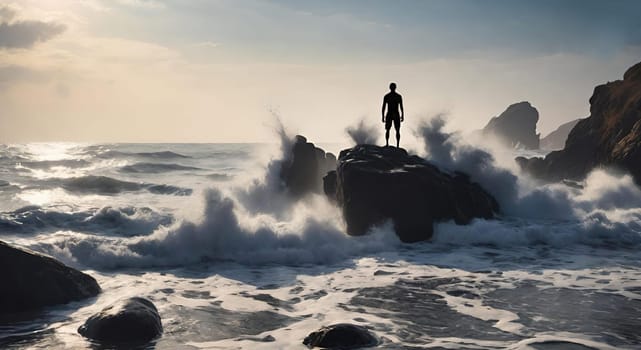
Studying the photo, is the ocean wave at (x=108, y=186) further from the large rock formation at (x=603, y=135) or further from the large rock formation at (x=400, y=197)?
the large rock formation at (x=603, y=135)

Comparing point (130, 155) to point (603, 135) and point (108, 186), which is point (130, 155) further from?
point (603, 135)

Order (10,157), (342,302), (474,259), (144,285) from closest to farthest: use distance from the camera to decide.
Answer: (342,302), (144,285), (474,259), (10,157)

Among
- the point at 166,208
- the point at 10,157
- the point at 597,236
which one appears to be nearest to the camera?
the point at 597,236

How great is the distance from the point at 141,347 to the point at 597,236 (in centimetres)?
1303

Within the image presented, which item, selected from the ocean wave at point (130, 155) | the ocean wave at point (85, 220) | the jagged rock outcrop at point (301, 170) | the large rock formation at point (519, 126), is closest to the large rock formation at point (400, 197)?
the jagged rock outcrop at point (301, 170)

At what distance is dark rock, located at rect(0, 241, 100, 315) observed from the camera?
8.59 m

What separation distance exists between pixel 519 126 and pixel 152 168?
106384 mm

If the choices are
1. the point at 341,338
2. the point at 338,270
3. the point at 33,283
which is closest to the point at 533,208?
the point at 338,270

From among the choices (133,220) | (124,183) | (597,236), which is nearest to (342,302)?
(597,236)

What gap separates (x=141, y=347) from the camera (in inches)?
262

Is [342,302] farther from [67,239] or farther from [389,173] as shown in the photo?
[67,239]

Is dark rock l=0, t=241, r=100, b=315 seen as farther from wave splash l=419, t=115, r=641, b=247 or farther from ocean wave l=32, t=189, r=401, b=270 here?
wave splash l=419, t=115, r=641, b=247

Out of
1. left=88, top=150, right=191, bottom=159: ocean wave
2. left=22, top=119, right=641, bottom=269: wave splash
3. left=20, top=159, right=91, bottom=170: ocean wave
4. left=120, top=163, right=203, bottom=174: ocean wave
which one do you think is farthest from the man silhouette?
left=88, top=150, right=191, bottom=159: ocean wave

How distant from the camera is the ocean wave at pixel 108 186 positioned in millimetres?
26500
